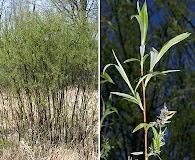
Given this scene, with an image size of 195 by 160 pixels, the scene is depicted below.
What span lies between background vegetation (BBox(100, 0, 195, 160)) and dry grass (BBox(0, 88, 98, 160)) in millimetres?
112

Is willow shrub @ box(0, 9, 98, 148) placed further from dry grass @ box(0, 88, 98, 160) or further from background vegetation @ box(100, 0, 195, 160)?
background vegetation @ box(100, 0, 195, 160)

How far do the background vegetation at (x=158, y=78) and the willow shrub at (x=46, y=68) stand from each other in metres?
0.16

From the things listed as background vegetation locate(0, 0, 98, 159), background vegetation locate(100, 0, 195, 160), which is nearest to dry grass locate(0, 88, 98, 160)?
background vegetation locate(0, 0, 98, 159)

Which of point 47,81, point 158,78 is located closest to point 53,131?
point 47,81

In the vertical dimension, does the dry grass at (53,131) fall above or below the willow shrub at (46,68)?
below

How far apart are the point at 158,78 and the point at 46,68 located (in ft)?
1.72

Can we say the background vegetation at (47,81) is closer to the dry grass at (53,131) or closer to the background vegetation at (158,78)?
the dry grass at (53,131)

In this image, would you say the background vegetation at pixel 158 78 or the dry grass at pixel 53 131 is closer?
the dry grass at pixel 53 131

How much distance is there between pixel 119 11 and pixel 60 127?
2.01ft

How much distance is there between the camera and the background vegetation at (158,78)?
188 cm

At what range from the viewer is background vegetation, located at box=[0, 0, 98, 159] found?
1738mm

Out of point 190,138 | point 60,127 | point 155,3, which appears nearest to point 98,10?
point 155,3

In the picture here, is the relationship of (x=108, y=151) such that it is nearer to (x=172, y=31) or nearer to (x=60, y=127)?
(x=60, y=127)

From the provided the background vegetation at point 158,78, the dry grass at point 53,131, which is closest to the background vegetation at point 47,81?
the dry grass at point 53,131
